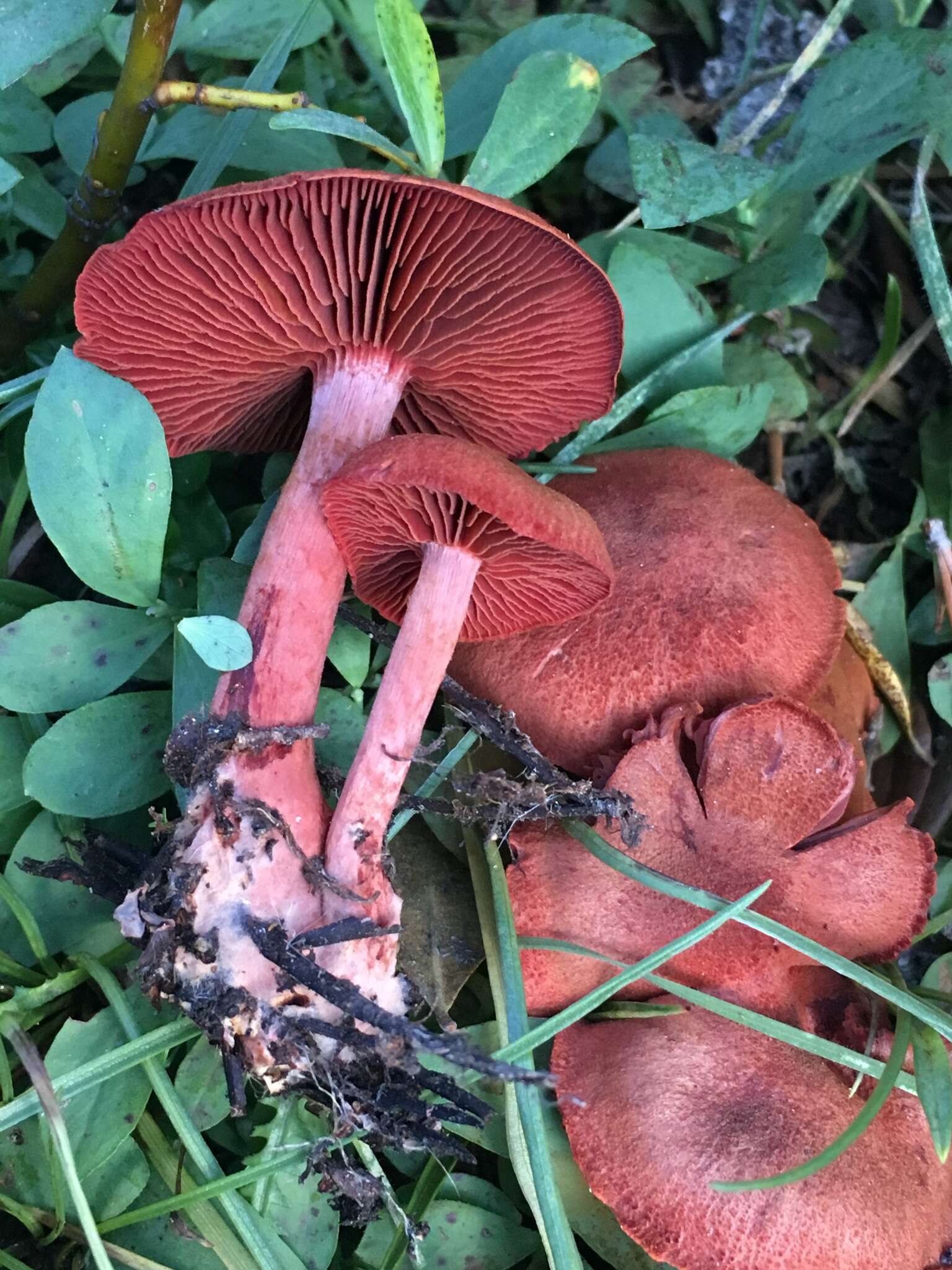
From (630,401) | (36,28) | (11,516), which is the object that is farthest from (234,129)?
(630,401)

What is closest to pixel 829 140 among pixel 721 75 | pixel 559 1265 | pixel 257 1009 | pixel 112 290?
pixel 721 75

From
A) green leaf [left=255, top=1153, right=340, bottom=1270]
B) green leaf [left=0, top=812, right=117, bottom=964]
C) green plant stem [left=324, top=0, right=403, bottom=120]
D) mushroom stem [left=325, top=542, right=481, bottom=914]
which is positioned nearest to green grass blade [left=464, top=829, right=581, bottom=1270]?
mushroom stem [left=325, top=542, right=481, bottom=914]

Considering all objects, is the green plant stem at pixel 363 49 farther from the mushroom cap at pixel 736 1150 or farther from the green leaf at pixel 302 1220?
the green leaf at pixel 302 1220

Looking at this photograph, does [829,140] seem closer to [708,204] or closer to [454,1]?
[708,204]

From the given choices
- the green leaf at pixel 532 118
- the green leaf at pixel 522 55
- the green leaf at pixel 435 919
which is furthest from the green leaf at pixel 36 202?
the green leaf at pixel 435 919

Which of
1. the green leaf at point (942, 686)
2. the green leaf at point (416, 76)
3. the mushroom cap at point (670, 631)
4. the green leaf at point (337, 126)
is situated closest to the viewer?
the green leaf at point (337, 126)

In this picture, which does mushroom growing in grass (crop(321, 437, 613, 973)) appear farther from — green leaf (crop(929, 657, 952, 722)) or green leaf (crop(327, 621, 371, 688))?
green leaf (crop(929, 657, 952, 722))

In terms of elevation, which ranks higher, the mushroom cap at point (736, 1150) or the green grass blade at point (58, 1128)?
the green grass blade at point (58, 1128)
